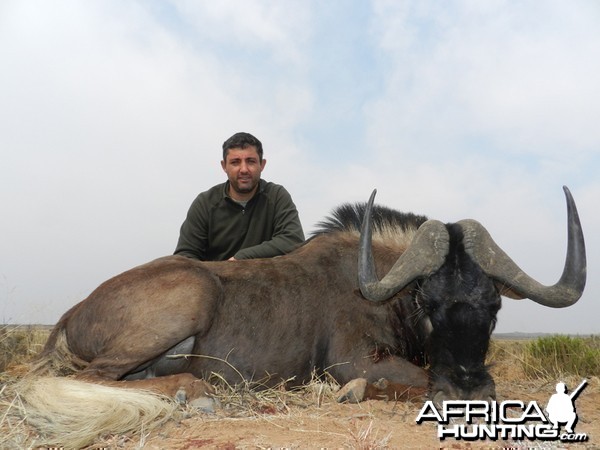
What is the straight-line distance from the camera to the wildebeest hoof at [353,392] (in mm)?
4374

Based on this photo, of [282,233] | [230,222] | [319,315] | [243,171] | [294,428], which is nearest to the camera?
[294,428]

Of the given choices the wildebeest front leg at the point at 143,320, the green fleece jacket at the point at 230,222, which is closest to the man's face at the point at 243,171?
the green fleece jacket at the point at 230,222

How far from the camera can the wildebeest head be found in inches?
163

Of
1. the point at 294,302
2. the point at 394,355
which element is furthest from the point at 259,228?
the point at 394,355

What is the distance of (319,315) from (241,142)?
2.87 m

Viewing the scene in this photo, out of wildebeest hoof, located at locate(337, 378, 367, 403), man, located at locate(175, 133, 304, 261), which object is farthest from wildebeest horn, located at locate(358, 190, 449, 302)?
man, located at locate(175, 133, 304, 261)

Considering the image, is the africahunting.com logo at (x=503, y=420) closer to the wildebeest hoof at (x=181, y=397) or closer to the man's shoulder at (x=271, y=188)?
the wildebeest hoof at (x=181, y=397)

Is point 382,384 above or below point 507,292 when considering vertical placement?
below

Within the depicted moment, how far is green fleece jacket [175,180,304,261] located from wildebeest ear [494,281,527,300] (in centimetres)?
298

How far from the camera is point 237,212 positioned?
736 centimetres

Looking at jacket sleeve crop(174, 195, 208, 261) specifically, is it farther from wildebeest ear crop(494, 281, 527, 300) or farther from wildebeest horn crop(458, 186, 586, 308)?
wildebeest ear crop(494, 281, 527, 300)

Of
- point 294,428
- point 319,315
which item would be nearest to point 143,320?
point 319,315

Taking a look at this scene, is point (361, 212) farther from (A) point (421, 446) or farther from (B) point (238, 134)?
(A) point (421, 446)

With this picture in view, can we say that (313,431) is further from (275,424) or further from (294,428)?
(275,424)
